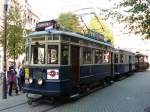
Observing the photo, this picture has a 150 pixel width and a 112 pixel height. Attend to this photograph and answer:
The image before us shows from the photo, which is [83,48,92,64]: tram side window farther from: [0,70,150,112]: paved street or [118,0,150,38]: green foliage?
[118,0,150,38]: green foliage

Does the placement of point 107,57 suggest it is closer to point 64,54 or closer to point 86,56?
point 86,56

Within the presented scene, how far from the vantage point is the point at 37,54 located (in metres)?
15.5

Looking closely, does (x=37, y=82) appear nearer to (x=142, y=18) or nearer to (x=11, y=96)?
(x=11, y=96)

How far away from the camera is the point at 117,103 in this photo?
52.6 feet

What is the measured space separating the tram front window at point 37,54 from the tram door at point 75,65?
1.54 meters

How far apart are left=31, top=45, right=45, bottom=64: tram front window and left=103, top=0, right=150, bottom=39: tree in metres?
3.34

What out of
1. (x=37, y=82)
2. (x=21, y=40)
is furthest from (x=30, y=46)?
(x=21, y=40)

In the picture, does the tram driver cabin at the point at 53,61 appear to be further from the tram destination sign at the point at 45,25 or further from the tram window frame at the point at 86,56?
the tram window frame at the point at 86,56

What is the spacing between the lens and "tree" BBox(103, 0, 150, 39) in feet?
46.0

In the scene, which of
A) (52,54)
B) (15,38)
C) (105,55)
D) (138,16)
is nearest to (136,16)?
(138,16)

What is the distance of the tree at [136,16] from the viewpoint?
14023mm

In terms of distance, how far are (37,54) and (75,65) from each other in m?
2.04

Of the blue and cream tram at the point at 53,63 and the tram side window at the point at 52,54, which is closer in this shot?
the blue and cream tram at the point at 53,63

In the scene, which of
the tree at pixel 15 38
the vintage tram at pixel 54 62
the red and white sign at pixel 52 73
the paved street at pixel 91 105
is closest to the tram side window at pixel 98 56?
the paved street at pixel 91 105
